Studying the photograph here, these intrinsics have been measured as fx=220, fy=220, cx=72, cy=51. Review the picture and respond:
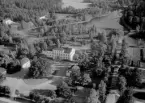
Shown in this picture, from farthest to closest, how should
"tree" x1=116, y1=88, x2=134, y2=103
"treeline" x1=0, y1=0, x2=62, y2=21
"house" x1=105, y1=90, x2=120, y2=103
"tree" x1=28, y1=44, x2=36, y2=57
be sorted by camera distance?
"treeline" x1=0, y1=0, x2=62, y2=21 → "tree" x1=28, y1=44, x2=36, y2=57 → "house" x1=105, y1=90, x2=120, y2=103 → "tree" x1=116, y1=88, x2=134, y2=103

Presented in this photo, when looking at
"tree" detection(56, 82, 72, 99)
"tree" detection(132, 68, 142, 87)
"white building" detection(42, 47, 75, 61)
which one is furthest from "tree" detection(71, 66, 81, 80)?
"tree" detection(132, 68, 142, 87)

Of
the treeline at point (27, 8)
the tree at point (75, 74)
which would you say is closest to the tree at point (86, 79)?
the tree at point (75, 74)

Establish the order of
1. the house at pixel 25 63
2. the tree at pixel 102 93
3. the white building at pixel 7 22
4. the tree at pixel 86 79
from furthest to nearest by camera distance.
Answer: the white building at pixel 7 22 → the house at pixel 25 63 → the tree at pixel 86 79 → the tree at pixel 102 93

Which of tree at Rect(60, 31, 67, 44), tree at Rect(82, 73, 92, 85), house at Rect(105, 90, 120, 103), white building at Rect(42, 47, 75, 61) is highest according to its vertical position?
tree at Rect(60, 31, 67, 44)

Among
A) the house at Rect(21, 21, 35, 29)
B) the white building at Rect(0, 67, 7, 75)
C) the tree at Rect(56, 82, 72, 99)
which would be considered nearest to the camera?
the tree at Rect(56, 82, 72, 99)

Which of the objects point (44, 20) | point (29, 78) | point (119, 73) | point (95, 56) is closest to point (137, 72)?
point (119, 73)

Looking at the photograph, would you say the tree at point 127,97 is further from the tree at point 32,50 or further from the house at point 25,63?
the tree at point 32,50

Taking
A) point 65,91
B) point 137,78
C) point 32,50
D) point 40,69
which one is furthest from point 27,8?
point 137,78

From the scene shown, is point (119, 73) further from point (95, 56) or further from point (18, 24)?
point (18, 24)

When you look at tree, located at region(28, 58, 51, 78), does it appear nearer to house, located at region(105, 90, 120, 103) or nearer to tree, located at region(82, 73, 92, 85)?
tree, located at region(82, 73, 92, 85)

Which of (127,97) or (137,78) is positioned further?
(137,78)

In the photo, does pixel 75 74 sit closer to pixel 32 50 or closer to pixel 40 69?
pixel 40 69
